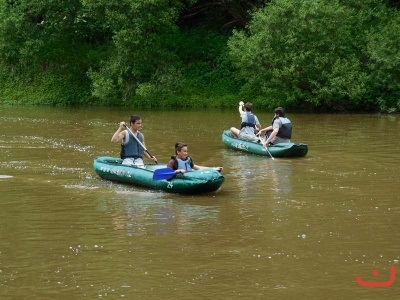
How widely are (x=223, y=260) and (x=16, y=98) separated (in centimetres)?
2829

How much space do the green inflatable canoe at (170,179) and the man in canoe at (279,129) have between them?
4667 mm

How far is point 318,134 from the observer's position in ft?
73.9

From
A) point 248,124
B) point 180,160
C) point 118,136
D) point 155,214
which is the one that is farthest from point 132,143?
point 248,124

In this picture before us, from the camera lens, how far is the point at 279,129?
18297 millimetres

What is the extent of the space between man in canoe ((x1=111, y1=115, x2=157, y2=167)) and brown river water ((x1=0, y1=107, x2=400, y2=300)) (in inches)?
23.4

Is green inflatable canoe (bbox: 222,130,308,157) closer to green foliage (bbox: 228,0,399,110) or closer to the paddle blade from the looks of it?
the paddle blade

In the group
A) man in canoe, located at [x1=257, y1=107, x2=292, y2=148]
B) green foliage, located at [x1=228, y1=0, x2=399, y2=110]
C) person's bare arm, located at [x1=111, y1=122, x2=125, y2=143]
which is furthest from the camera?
green foliage, located at [x1=228, y1=0, x2=399, y2=110]

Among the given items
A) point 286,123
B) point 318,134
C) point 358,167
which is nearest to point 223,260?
point 358,167

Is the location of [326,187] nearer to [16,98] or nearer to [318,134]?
[318,134]

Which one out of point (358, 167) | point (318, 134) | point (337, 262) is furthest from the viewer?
point (318, 134)

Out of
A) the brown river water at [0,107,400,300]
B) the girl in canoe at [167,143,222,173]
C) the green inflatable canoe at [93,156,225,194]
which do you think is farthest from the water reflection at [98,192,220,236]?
the girl in canoe at [167,143,222,173]

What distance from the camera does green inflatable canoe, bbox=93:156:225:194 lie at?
12.9 meters

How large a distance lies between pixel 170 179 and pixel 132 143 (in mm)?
1635

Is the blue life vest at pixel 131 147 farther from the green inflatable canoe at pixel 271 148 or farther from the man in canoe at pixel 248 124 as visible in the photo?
the man in canoe at pixel 248 124
